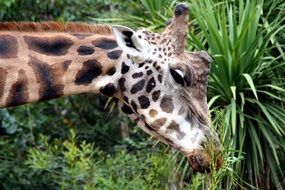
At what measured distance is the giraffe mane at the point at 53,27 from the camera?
707 cm

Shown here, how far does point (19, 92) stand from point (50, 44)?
461mm

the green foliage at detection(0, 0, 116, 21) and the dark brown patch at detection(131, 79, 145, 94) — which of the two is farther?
the green foliage at detection(0, 0, 116, 21)

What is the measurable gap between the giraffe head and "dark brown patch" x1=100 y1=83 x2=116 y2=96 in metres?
0.06

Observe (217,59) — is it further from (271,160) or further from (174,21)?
(174,21)

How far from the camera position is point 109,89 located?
7102 mm

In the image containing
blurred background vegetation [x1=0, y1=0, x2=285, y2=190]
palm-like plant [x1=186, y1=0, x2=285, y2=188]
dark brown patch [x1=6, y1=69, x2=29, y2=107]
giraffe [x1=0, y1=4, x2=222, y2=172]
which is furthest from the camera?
palm-like plant [x1=186, y1=0, x2=285, y2=188]

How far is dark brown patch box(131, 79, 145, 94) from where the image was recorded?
23.4 feet

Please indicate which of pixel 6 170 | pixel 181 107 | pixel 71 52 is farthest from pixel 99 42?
pixel 6 170

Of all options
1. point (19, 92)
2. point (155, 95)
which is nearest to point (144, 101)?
point (155, 95)

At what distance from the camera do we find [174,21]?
23.6 ft

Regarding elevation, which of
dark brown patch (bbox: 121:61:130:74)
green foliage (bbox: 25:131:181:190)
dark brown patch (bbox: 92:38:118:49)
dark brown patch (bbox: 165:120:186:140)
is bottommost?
green foliage (bbox: 25:131:181:190)

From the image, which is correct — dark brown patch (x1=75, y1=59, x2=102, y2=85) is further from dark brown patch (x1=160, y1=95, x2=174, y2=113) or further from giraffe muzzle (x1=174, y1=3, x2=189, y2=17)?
giraffe muzzle (x1=174, y1=3, x2=189, y2=17)

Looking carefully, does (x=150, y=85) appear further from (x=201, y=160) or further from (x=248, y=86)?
(x=248, y=86)

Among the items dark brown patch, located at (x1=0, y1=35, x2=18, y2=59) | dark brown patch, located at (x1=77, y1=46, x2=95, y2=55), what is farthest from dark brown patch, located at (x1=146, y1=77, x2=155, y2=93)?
dark brown patch, located at (x1=0, y1=35, x2=18, y2=59)
